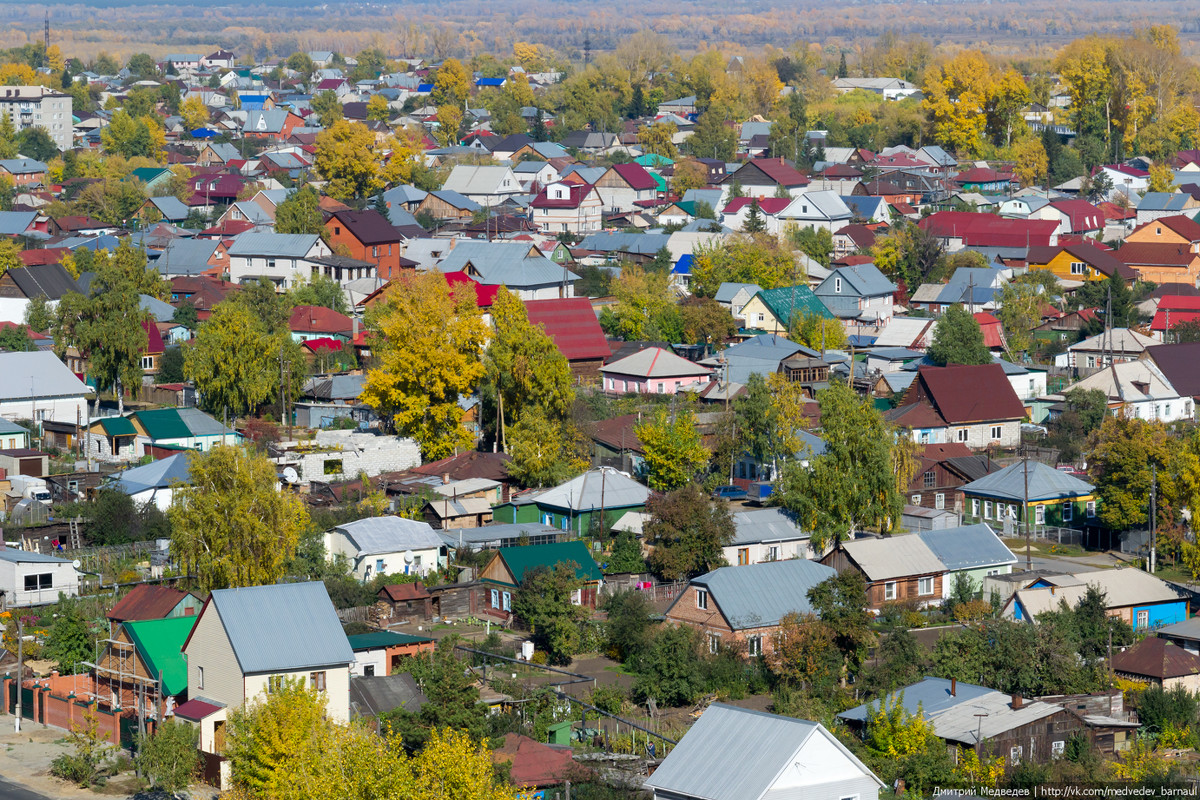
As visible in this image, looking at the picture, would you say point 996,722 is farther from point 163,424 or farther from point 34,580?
point 163,424

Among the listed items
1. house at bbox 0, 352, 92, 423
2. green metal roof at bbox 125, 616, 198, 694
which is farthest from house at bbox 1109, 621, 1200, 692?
house at bbox 0, 352, 92, 423

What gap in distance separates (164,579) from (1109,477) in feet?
49.3

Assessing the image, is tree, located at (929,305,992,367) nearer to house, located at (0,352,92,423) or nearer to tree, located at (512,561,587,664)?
tree, located at (512,561,587,664)

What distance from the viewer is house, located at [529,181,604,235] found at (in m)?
64.5

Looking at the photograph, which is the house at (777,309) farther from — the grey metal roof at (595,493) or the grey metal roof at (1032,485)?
the grey metal roof at (595,493)

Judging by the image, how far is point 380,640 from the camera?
23.5 metres

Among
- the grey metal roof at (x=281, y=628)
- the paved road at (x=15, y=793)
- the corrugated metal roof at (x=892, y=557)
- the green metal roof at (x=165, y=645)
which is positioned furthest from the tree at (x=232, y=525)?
the corrugated metal roof at (x=892, y=557)

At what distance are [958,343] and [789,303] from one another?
21.2 feet

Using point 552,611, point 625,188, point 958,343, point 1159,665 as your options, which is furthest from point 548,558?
point 625,188

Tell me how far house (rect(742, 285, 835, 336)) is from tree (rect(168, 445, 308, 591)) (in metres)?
22.0

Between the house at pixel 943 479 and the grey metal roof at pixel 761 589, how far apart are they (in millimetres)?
6685

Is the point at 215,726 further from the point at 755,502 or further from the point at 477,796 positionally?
the point at 755,502

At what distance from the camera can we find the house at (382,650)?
23.2 m

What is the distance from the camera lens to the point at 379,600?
86.2ft
